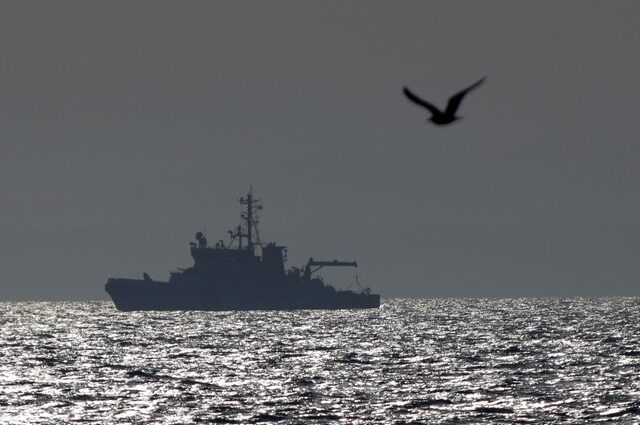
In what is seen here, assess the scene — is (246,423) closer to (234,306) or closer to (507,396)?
(507,396)

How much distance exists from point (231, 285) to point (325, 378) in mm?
118815

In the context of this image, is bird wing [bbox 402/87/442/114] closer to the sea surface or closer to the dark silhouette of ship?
the sea surface

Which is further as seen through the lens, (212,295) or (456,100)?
(212,295)

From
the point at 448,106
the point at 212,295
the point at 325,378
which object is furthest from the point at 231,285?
the point at 448,106

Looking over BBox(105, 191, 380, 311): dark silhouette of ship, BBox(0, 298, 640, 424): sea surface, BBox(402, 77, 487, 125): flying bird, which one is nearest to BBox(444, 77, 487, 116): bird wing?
BBox(402, 77, 487, 125): flying bird

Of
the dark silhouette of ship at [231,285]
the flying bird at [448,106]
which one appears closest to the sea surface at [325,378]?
the flying bird at [448,106]

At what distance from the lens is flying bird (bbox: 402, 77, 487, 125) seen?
55.2 feet

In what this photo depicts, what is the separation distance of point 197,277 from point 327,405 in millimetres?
130379

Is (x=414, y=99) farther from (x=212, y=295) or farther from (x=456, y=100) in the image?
(x=212, y=295)

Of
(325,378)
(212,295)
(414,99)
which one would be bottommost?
(325,378)

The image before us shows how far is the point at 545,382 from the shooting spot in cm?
5653

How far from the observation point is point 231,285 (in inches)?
7008

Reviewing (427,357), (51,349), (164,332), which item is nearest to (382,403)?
(427,357)

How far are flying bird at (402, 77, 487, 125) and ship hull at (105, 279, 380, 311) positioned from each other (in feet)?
524
